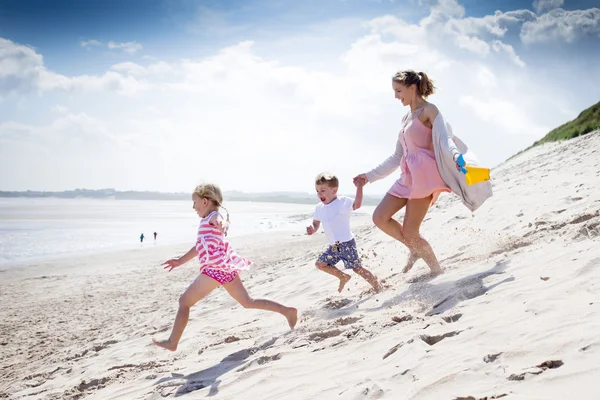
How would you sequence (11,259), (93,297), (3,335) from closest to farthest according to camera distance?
(3,335) < (93,297) < (11,259)

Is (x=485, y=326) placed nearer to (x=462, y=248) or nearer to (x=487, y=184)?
(x=487, y=184)

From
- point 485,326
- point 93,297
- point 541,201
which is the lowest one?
point 93,297

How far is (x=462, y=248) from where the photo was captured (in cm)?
601

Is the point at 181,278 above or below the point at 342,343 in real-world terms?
below

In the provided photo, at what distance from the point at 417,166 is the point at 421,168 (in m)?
0.04

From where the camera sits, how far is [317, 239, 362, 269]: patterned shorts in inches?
196

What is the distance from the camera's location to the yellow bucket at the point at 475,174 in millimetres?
4180

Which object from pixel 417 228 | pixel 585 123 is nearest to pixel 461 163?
pixel 417 228

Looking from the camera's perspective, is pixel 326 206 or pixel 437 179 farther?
pixel 326 206

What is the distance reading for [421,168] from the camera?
14.9ft

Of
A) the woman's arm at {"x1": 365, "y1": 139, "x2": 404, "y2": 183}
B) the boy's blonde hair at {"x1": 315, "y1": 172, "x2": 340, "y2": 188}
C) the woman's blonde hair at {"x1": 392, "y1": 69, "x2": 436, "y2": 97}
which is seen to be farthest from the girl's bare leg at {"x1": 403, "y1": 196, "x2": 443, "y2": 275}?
the woman's blonde hair at {"x1": 392, "y1": 69, "x2": 436, "y2": 97}

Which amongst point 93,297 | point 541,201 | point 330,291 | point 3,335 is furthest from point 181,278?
point 541,201

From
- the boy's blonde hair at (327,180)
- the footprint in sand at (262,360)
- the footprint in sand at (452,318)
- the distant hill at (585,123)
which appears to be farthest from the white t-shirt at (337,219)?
the distant hill at (585,123)

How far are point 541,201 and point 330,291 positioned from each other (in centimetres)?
390
